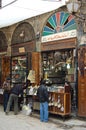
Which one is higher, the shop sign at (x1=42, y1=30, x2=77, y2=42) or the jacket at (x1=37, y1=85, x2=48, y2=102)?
the shop sign at (x1=42, y1=30, x2=77, y2=42)

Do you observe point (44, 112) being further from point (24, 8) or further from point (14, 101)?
point (24, 8)

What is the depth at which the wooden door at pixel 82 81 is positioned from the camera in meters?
12.2

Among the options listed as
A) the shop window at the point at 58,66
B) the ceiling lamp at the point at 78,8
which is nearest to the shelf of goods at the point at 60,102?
the shop window at the point at 58,66

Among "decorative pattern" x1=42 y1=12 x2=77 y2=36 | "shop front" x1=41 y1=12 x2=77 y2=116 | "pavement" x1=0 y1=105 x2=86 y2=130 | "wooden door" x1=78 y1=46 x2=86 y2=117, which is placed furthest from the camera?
"decorative pattern" x1=42 y1=12 x2=77 y2=36

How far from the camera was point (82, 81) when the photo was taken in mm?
12305

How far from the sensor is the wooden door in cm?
1220

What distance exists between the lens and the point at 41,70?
1500 cm

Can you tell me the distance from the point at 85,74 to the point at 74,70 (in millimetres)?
951

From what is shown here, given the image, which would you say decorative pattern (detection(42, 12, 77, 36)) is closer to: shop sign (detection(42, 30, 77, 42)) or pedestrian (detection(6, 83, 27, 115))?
shop sign (detection(42, 30, 77, 42))

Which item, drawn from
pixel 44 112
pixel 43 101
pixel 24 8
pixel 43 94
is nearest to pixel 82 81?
pixel 43 94

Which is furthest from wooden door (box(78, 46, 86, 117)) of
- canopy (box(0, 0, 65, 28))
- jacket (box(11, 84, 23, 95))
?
jacket (box(11, 84, 23, 95))

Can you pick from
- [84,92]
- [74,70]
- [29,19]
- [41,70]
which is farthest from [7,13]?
[84,92]

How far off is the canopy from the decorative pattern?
0.42 meters

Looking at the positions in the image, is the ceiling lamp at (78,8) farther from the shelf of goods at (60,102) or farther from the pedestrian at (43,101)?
the pedestrian at (43,101)
